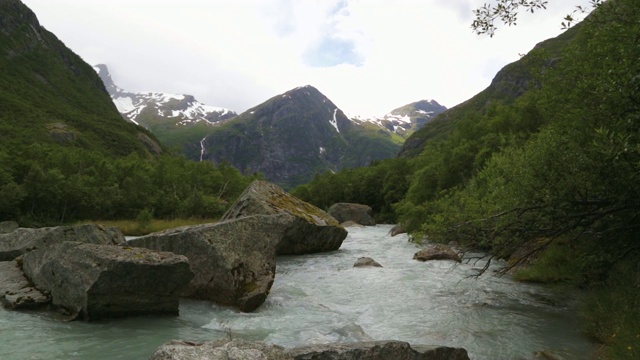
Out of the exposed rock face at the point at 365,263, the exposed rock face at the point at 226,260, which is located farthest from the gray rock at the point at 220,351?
the exposed rock face at the point at 365,263

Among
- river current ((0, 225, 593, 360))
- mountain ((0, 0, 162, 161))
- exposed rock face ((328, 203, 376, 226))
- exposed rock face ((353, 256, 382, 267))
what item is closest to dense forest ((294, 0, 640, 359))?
river current ((0, 225, 593, 360))

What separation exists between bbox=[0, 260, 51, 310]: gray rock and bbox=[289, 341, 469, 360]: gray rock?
9.19 m

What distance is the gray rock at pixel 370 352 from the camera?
267 inches

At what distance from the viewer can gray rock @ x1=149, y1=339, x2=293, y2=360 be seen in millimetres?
5719

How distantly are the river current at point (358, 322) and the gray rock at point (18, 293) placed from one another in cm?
38

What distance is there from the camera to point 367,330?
12.0 meters

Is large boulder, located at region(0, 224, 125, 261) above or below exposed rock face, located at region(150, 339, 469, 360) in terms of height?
above

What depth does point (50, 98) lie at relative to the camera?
143000mm

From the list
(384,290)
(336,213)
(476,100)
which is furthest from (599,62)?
(476,100)

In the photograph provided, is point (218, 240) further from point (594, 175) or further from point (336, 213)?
point (336, 213)

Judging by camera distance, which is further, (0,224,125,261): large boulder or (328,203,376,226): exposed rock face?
(328,203,376,226): exposed rock face

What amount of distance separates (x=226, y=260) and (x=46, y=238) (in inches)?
325

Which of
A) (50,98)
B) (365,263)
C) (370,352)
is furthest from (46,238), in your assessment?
(50,98)

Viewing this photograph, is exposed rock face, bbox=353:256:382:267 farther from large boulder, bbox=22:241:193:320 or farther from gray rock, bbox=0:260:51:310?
gray rock, bbox=0:260:51:310
